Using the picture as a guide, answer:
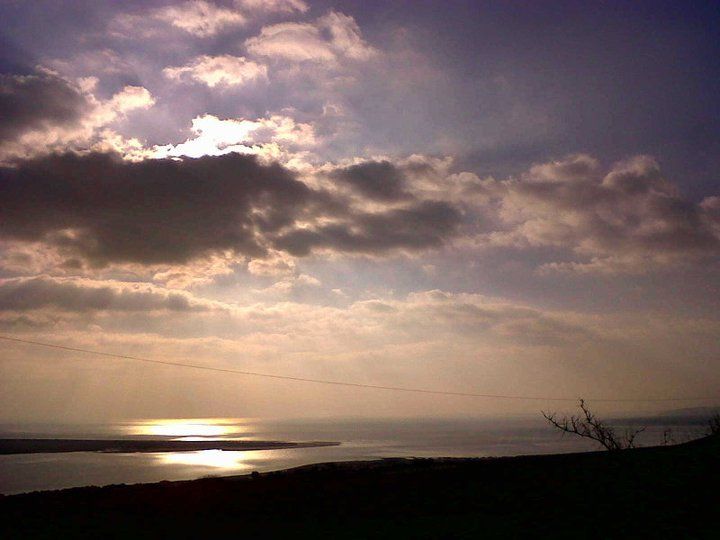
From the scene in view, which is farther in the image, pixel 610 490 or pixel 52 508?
pixel 52 508

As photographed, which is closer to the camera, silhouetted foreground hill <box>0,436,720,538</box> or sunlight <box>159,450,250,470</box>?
silhouetted foreground hill <box>0,436,720,538</box>

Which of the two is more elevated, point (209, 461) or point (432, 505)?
point (432, 505)

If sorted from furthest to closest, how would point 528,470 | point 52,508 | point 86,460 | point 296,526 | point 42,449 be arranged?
point 42,449 → point 86,460 → point 528,470 → point 52,508 → point 296,526

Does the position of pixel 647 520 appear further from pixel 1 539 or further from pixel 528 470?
pixel 1 539

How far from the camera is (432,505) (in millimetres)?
23906

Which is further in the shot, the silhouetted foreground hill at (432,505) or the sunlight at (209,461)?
the sunlight at (209,461)

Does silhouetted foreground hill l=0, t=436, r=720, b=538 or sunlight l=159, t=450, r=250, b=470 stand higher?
silhouetted foreground hill l=0, t=436, r=720, b=538

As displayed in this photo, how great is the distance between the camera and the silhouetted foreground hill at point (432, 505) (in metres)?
19.6

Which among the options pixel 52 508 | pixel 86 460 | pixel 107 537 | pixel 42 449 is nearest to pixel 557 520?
pixel 107 537

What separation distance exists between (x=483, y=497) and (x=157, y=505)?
14315 millimetres

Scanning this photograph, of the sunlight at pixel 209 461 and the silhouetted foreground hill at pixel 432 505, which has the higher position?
the silhouetted foreground hill at pixel 432 505

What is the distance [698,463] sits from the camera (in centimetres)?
2564

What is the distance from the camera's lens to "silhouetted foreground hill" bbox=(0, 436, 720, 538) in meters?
19.6

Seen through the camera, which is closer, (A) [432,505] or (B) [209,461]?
(A) [432,505]
